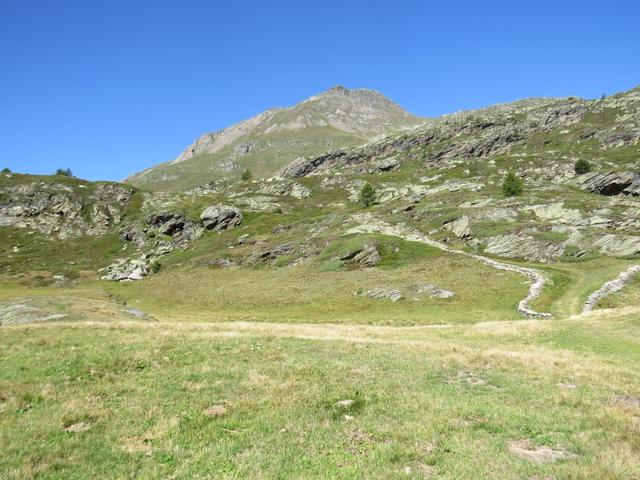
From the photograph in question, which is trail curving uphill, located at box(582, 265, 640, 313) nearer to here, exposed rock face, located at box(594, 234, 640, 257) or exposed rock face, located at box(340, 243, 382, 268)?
exposed rock face, located at box(594, 234, 640, 257)

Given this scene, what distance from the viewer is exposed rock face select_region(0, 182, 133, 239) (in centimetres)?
16500

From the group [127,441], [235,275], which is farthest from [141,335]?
[235,275]

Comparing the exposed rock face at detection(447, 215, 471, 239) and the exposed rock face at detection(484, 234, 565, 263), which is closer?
the exposed rock face at detection(484, 234, 565, 263)

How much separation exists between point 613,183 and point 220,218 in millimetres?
121477

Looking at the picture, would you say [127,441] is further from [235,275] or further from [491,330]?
[235,275]

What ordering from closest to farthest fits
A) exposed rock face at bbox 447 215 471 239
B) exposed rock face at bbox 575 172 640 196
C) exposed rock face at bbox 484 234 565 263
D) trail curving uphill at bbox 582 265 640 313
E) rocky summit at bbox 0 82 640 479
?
1. rocky summit at bbox 0 82 640 479
2. trail curving uphill at bbox 582 265 640 313
3. exposed rock face at bbox 484 234 565 263
4. exposed rock face at bbox 447 215 471 239
5. exposed rock face at bbox 575 172 640 196

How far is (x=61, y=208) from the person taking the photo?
172 m

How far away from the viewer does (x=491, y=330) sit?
37375 millimetres

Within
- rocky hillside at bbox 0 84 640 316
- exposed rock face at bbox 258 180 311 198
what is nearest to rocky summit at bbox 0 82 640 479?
rocky hillside at bbox 0 84 640 316

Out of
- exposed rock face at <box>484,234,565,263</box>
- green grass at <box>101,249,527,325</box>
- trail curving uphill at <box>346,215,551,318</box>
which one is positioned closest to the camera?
trail curving uphill at <box>346,215,551,318</box>

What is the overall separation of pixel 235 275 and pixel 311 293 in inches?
1112

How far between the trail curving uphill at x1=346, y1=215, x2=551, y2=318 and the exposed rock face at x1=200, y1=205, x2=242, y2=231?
4514cm

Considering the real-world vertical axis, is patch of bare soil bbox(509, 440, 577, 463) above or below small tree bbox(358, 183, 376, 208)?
below

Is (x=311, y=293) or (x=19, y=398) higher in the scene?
(x=19, y=398)
